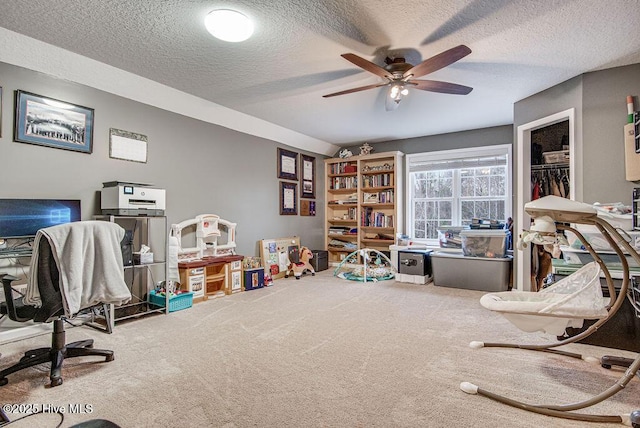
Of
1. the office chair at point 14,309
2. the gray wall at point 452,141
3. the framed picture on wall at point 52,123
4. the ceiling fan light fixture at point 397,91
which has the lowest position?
the office chair at point 14,309

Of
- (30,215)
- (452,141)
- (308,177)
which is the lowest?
(30,215)

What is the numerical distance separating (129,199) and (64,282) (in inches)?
51.6

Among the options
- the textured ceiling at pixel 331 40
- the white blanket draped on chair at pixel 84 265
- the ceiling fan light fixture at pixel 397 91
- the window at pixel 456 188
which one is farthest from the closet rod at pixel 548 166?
the white blanket draped on chair at pixel 84 265

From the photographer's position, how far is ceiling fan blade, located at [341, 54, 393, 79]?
2395 millimetres

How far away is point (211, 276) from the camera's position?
4039 millimetres

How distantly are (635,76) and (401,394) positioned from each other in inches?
141

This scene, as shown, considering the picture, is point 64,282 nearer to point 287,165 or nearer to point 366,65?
point 366,65

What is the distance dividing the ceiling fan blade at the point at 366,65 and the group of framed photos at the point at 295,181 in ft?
9.81

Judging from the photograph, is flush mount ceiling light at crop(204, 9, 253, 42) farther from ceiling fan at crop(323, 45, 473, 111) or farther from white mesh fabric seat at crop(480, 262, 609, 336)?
white mesh fabric seat at crop(480, 262, 609, 336)

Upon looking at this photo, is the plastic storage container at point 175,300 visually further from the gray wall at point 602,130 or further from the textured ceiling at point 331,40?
the gray wall at point 602,130

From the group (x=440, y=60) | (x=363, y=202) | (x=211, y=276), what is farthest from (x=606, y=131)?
(x=211, y=276)

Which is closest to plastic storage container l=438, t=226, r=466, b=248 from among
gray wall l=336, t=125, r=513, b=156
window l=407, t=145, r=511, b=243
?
window l=407, t=145, r=511, b=243

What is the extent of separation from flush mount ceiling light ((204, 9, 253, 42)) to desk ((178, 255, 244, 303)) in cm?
246

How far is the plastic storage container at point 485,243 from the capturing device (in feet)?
14.2
